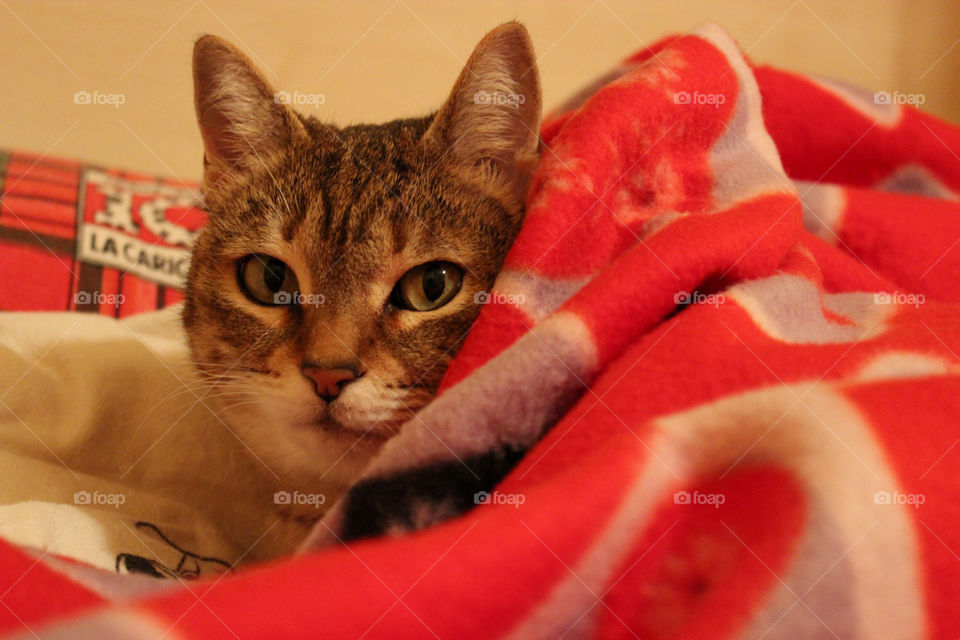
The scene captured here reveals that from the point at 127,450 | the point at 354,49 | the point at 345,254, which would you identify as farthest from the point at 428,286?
the point at 354,49

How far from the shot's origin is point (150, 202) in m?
1.71

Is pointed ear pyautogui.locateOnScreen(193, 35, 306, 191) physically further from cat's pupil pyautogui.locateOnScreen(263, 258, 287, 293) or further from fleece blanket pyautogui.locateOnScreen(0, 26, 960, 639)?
fleece blanket pyautogui.locateOnScreen(0, 26, 960, 639)

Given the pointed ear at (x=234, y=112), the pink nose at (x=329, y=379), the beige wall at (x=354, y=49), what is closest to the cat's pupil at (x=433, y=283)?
the pink nose at (x=329, y=379)

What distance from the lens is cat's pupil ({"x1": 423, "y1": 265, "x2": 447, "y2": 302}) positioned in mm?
863

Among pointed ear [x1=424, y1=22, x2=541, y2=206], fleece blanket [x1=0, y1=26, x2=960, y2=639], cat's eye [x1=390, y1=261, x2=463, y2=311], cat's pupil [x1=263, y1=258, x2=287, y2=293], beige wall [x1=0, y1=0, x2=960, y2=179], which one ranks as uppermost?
beige wall [x1=0, y1=0, x2=960, y2=179]

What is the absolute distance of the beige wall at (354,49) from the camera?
1873 mm

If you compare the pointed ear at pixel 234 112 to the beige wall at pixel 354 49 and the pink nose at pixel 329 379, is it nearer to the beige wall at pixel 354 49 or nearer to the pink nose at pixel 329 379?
the pink nose at pixel 329 379

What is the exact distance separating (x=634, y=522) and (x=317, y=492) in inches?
22.8

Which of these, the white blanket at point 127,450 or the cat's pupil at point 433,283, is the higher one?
the cat's pupil at point 433,283


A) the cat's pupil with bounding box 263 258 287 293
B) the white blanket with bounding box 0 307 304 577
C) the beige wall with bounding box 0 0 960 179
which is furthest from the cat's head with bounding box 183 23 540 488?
the beige wall with bounding box 0 0 960 179

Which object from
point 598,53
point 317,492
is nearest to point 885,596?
point 317,492

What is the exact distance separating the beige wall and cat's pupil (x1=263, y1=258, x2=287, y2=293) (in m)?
0.97

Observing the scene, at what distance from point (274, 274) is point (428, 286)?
24 cm

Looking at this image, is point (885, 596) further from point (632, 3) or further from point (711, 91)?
point (632, 3)
